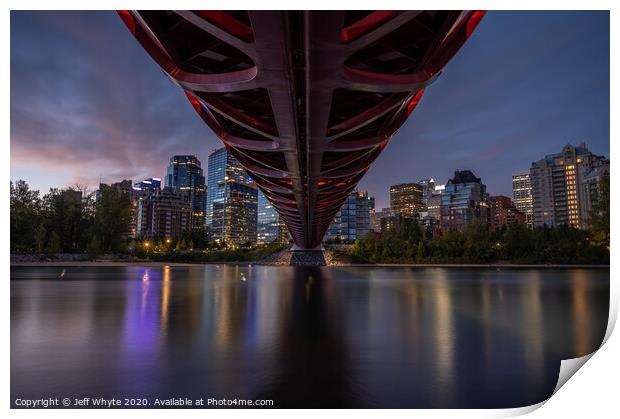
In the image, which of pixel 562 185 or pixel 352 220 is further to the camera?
pixel 352 220

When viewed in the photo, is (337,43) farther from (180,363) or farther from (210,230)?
(210,230)

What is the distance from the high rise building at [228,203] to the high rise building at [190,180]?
5919 mm

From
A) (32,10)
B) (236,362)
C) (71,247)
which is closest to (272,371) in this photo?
(236,362)

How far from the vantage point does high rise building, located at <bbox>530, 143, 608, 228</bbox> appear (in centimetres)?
1183

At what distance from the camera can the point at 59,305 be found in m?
12.5

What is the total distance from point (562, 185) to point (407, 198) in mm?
78735

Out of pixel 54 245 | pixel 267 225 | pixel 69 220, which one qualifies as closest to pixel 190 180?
pixel 69 220

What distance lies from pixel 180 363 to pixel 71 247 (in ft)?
94.4

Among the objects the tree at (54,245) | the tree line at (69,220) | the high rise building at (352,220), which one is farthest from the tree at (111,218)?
the high rise building at (352,220)

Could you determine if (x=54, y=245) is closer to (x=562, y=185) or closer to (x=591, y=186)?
(x=591, y=186)

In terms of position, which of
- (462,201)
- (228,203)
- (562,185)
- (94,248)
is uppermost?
(228,203)

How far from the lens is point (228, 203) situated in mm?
113188

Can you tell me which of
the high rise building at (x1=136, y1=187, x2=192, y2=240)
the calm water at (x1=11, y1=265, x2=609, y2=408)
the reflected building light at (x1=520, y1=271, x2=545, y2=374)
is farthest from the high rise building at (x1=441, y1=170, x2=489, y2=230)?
the calm water at (x1=11, y1=265, x2=609, y2=408)

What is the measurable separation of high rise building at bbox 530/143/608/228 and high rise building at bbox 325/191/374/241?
374ft
